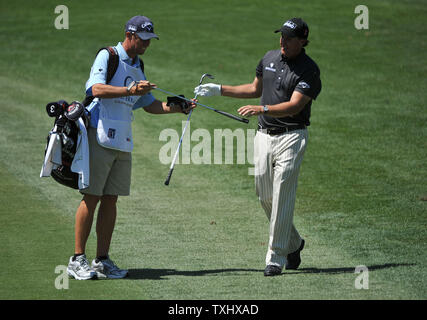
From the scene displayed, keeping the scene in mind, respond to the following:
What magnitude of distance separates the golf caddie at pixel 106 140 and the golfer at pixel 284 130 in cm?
119

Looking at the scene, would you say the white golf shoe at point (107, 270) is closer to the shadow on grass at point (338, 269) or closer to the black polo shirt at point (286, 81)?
the shadow on grass at point (338, 269)

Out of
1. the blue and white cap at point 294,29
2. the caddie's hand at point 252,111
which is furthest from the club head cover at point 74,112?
the blue and white cap at point 294,29

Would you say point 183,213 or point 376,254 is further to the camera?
point 183,213

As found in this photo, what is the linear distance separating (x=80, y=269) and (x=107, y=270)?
10.1 inches

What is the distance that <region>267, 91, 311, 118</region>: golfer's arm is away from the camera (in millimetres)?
6535

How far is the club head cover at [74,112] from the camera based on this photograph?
21.3ft

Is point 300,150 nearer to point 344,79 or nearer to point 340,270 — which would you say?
point 340,270

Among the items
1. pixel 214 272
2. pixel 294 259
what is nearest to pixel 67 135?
pixel 214 272

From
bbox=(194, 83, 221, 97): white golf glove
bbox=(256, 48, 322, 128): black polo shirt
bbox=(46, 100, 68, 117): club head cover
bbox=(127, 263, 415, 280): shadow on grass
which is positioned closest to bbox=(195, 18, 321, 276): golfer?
bbox=(256, 48, 322, 128): black polo shirt

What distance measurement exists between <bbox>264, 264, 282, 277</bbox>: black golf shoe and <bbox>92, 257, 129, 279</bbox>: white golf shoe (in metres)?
1.28

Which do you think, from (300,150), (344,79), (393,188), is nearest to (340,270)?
(300,150)
